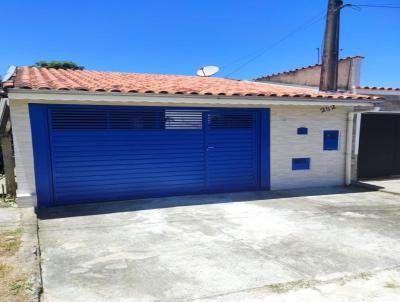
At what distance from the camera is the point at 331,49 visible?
11.1 m

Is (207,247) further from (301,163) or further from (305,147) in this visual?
(305,147)

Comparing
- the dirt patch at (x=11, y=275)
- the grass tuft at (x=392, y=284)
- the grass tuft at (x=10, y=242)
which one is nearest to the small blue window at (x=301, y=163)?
the grass tuft at (x=392, y=284)

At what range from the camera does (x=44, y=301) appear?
10.4 ft

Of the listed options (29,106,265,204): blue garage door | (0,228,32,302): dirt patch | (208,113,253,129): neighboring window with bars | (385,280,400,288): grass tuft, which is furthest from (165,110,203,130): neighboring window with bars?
(385,280,400,288): grass tuft

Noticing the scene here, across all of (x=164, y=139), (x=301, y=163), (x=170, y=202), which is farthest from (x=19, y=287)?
(x=301, y=163)

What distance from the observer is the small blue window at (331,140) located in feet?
31.9

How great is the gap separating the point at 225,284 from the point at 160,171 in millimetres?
4648

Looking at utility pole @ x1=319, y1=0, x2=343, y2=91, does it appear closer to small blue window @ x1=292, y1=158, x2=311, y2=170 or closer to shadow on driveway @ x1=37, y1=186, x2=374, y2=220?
small blue window @ x1=292, y1=158, x2=311, y2=170

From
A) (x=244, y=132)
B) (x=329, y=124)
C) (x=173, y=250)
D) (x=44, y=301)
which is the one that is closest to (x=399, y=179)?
(x=329, y=124)

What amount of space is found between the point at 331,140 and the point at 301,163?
1277 mm

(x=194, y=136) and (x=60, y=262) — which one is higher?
(x=194, y=136)

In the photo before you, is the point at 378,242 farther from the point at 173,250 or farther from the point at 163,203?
the point at 163,203

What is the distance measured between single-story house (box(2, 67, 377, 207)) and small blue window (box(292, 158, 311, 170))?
29 millimetres

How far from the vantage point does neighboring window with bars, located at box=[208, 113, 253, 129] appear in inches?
332
